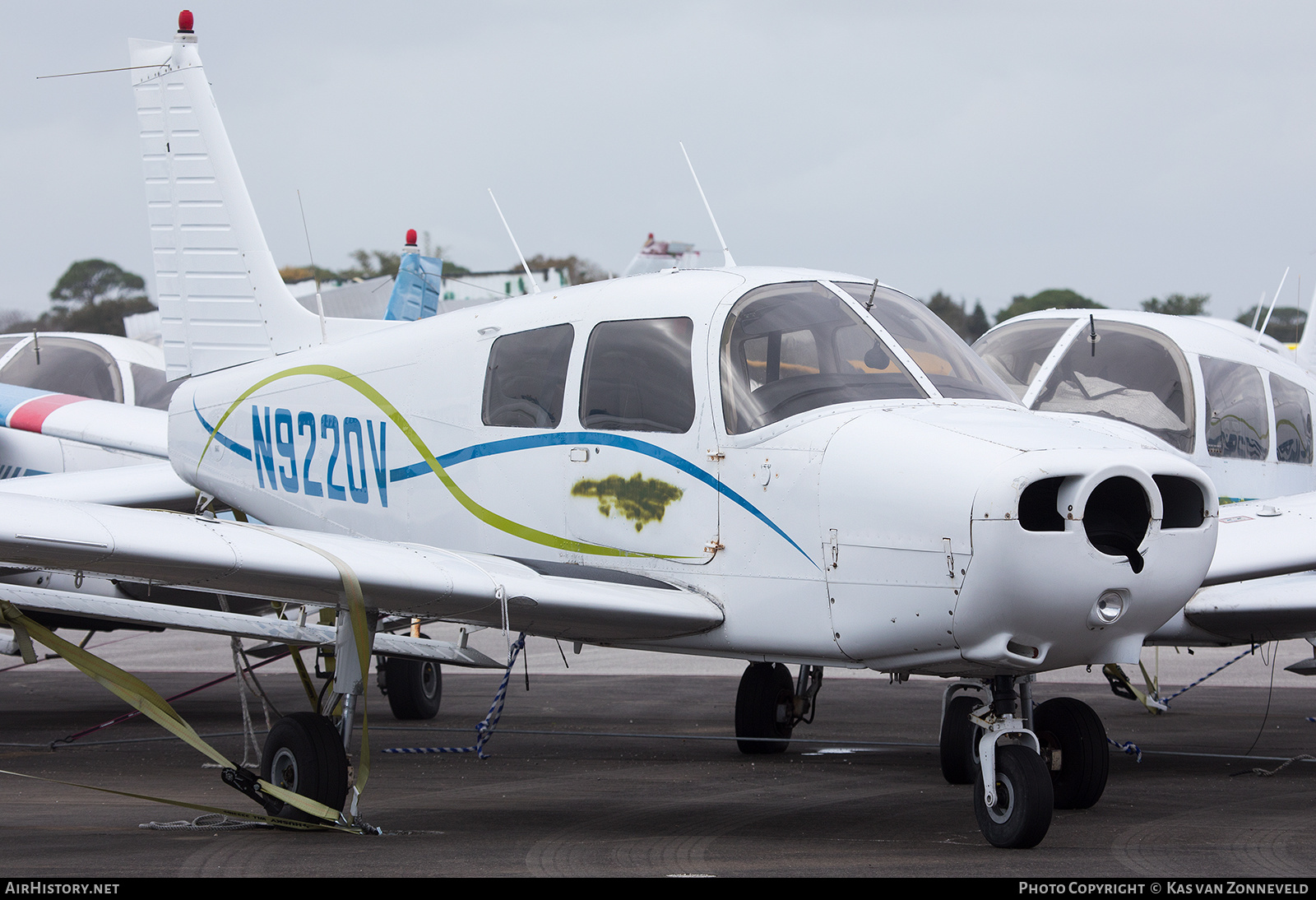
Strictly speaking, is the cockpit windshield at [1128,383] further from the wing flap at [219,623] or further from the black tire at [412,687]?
the black tire at [412,687]

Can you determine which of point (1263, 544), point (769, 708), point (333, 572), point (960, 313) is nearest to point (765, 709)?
point (769, 708)

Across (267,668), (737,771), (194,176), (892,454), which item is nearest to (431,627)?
(267,668)

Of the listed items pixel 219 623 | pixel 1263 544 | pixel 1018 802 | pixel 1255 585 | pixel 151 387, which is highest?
pixel 151 387

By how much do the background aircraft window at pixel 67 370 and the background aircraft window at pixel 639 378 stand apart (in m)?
7.56

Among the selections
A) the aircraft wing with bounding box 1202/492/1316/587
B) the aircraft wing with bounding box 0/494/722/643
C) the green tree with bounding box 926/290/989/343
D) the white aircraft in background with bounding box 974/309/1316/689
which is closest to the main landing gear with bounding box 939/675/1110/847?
the aircraft wing with bounding box 0/494/722/643

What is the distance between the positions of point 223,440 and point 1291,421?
25.5 ft

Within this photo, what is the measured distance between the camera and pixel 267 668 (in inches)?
645

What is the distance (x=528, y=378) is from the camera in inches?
283

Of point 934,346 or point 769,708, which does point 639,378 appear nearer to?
point 934,346

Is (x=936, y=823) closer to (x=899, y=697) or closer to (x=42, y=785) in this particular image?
(x=42, y=785)

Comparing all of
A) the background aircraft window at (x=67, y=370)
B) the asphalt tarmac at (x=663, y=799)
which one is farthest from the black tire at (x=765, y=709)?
the background aircraft window at (x=67, y=370)

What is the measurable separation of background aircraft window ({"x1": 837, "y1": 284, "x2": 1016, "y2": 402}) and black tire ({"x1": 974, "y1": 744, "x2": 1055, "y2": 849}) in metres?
1.58

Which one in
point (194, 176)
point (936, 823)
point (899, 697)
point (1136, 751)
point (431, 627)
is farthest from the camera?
point (431, 627)
